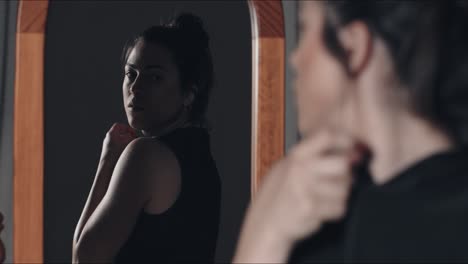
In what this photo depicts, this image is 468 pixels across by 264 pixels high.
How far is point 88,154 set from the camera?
1085mm

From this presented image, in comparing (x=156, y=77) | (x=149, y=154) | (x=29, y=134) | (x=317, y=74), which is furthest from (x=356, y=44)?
(x=29, y=134)

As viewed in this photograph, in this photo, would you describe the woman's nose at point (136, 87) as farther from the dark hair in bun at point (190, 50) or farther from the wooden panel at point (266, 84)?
the wooden panel at point (266, 84)

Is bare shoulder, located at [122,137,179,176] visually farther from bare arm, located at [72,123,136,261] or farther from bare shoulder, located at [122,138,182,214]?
bare arm, located at [72,123,136,261]

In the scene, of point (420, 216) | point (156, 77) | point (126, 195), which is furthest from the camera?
point (156, 77)

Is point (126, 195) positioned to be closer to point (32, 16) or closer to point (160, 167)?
point (160, 167)

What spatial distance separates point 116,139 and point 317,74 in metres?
0.68

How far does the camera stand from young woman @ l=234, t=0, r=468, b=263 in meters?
0.40

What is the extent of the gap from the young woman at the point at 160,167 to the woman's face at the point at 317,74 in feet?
1.59

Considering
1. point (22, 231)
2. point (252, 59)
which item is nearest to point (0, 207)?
point (22, 231)

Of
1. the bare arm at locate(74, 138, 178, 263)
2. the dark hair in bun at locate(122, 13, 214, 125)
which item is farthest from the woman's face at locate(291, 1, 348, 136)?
the dark hair in bun at locate(122, 13, 214, 125)

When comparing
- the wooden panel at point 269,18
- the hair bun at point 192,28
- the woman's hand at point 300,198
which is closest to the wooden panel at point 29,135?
the hair bun at point 192,28

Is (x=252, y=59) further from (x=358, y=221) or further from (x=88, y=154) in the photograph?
(x=358, y=221)

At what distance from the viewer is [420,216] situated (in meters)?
0.40

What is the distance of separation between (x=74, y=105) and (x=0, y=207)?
21cm
